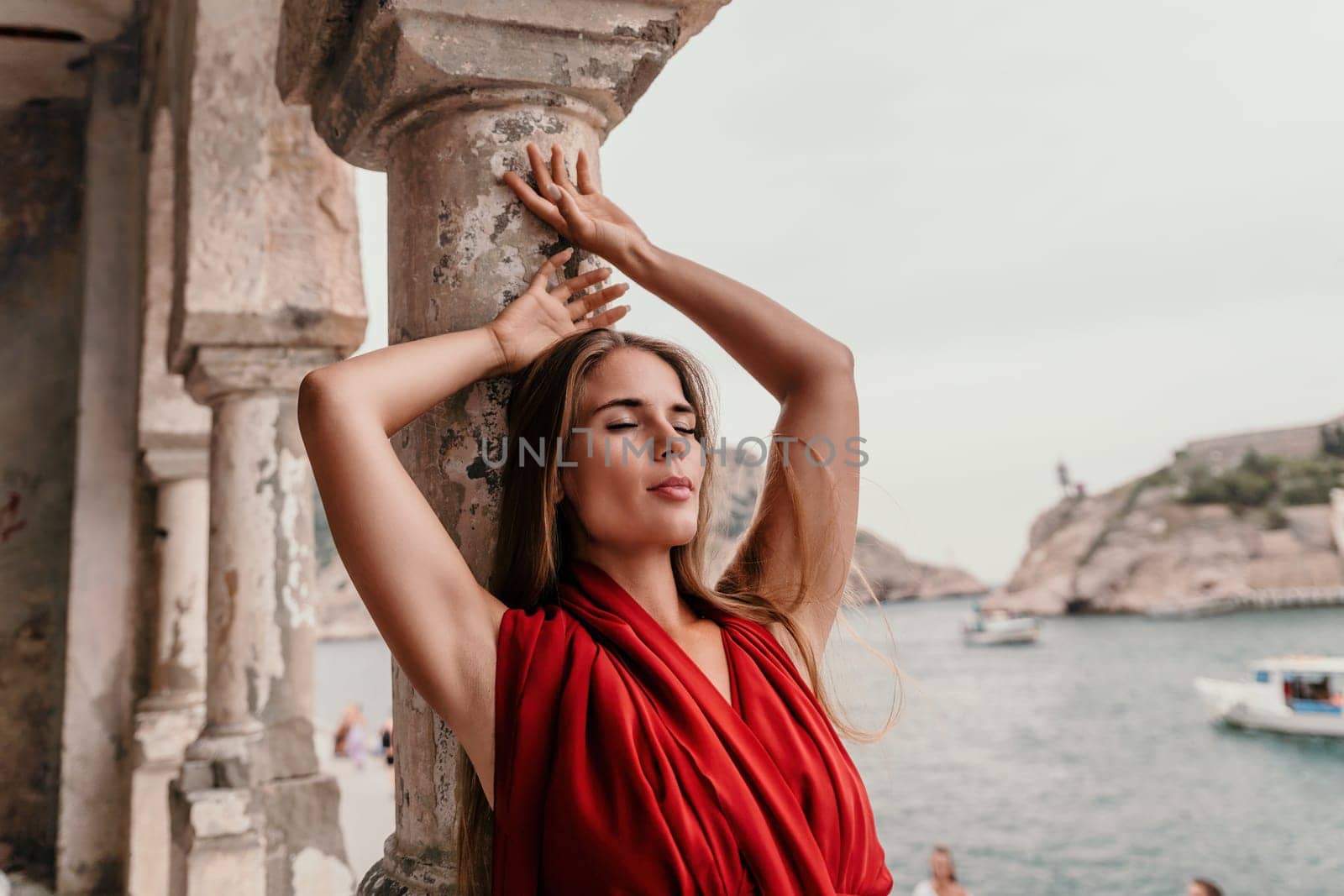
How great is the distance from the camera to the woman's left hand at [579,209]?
4.98ft

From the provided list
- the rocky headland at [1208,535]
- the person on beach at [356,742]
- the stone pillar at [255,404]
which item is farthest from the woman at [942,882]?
the rocky headland at [1208,535]

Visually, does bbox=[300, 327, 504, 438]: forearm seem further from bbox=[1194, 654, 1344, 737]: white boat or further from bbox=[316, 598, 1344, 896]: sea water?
bbox=[1194, 654, 1344, 737]: white boat

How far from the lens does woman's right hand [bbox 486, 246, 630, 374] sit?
4.74 ft

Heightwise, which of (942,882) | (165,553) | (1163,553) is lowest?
(942,882)

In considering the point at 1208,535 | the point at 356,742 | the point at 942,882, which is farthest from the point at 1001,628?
the point at 942,882

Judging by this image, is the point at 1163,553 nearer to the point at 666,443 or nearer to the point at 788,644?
the point at 788,644

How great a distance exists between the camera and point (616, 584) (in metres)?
1.39

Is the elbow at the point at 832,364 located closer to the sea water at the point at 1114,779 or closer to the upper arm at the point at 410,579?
the upper arm at the point at 410,579

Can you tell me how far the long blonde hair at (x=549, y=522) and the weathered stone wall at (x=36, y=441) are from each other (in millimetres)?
4458

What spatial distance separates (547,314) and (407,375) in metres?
0.22

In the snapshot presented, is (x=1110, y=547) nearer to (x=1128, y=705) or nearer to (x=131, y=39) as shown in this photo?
(x=1128, y=705)

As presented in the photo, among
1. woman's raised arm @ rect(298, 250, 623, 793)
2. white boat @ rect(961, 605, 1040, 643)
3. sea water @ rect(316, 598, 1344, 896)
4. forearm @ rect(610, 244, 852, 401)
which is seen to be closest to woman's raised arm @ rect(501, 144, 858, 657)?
forearm @ rect(610, 244, 852, 401)

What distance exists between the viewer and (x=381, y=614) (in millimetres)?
1256

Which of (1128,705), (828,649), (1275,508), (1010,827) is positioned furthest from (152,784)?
(1275,508)
